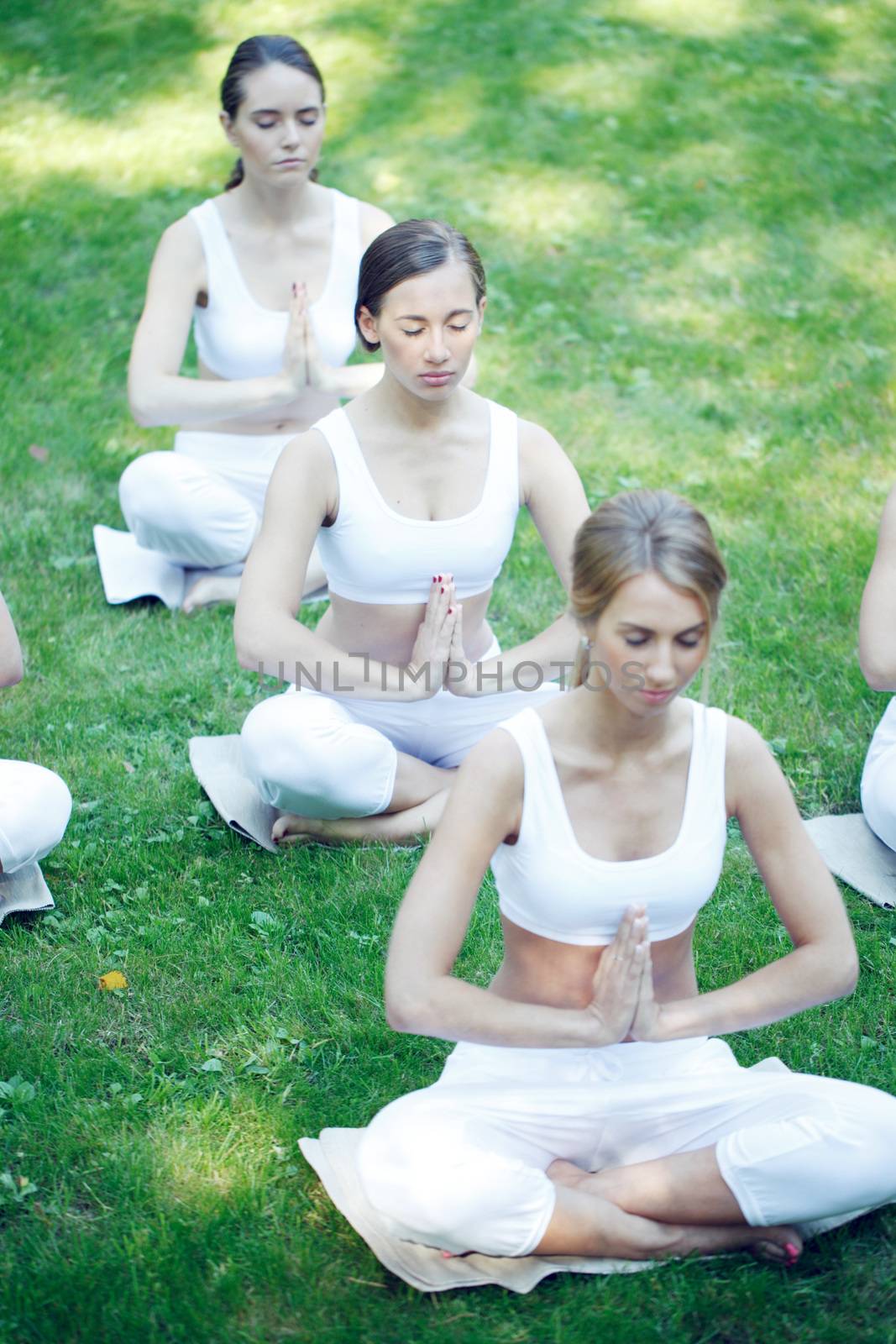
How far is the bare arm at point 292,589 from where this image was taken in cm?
368

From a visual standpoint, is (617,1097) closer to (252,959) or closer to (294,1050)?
(294,1050)

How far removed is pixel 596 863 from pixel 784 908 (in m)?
0.38

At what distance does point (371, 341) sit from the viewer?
3.69 m

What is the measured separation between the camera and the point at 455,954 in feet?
8.50

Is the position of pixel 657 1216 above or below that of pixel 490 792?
below

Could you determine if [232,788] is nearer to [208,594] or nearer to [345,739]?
[345,739]

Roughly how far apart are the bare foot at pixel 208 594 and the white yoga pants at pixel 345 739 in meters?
1.47

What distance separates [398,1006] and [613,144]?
24.6ft

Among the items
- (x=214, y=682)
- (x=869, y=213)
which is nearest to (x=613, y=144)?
(x=869, y=213)

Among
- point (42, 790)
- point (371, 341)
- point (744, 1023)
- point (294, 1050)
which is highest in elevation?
point (371, 341)

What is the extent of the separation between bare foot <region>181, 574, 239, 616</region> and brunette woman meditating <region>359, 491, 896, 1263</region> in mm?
2833

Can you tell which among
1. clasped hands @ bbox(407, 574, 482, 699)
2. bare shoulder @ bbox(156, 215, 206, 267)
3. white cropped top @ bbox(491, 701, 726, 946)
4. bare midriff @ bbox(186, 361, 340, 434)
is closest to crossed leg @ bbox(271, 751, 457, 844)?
clasped hands @ bbox(407, 574, 482, 699)

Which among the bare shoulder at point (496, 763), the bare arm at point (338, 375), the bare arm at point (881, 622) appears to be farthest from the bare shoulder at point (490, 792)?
the bare arm at point (338, 375)

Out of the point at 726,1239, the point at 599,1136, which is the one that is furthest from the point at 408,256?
the point at 726,1239
